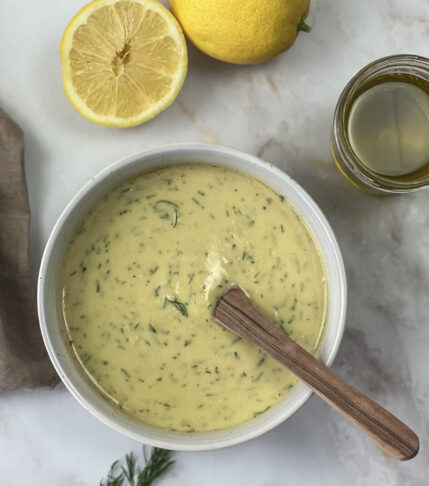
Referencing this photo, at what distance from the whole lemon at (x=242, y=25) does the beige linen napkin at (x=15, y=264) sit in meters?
0.45

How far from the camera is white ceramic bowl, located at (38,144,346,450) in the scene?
1308 mm

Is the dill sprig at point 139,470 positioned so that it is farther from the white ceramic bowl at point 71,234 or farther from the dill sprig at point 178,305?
the dill sprig at point 178,305

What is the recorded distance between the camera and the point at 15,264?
1472 mm

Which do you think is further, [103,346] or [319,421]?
[319,421]

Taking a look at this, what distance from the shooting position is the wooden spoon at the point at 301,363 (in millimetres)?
1239

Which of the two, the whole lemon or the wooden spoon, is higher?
the whole lemon

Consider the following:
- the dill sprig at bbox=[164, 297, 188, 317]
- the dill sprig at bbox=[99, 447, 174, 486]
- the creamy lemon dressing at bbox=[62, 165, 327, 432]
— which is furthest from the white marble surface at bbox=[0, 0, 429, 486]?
the dill sprig at bbox=[164, 297, 188, 317]

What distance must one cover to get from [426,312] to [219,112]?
65 centimetres

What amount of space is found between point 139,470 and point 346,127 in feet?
2.92

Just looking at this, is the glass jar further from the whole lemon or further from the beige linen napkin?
the beige linen napkin

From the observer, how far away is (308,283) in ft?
4.49

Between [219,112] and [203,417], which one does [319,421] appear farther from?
[219,112]

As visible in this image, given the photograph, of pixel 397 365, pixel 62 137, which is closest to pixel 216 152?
pixel 62 137

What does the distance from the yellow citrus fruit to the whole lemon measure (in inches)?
1.8
